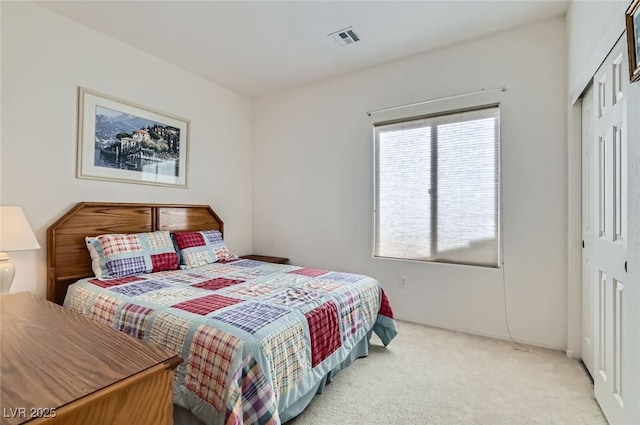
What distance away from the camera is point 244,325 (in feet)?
5.00

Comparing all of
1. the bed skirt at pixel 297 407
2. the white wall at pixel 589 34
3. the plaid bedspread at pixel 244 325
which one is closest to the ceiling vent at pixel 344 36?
the white wall at pixel 589 34

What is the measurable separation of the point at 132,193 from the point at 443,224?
3.06m

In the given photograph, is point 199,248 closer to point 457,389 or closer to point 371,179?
point 371,179

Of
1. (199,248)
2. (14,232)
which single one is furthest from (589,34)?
(14,232)

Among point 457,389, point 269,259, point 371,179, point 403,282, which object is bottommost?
point 457,389

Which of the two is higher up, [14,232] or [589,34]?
[589,34]

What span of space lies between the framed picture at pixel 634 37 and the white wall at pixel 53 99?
3.55 m

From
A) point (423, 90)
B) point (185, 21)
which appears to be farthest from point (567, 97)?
point (185, 21)

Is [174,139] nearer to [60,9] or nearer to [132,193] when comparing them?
[132,193]

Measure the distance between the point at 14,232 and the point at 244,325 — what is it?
1.72 meters

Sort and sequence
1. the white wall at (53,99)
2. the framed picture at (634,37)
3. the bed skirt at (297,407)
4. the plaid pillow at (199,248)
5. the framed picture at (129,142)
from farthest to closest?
the plaid pillow at (199,248) < the framed picture at (129,142) < the white wall at (53,99) < the bed skirt at (297,407) < the framed picture at (634,37)

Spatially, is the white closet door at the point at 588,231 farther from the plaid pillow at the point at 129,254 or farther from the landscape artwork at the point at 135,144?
the landscape artwork at the point at 135,144

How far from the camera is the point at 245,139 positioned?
4.28m

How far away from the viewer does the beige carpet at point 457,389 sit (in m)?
1.74
